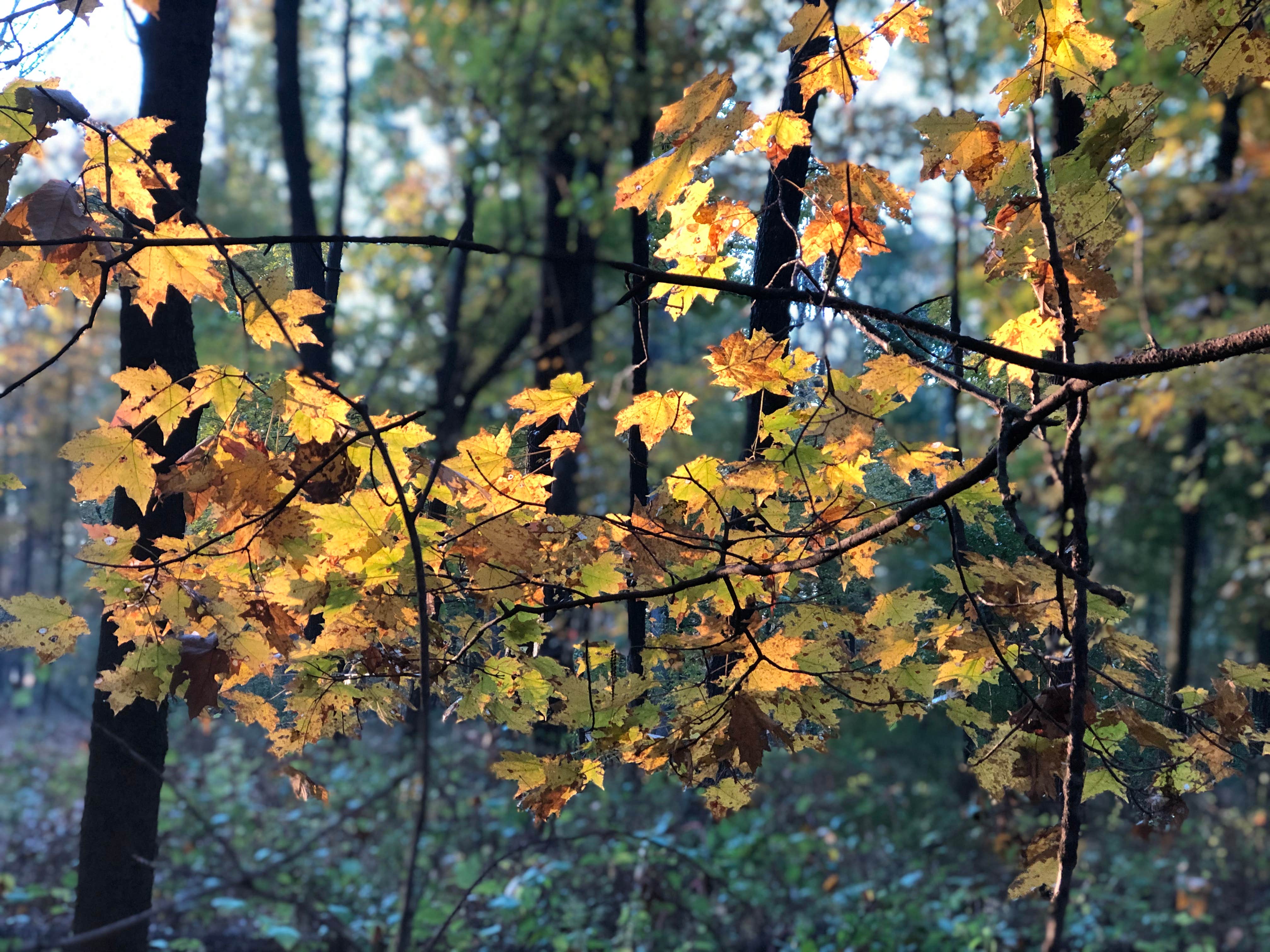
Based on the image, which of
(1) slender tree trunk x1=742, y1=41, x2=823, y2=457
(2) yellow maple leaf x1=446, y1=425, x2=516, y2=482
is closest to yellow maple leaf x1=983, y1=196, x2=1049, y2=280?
(1) slender tree trunk x1=742, y1=41, x2=823, y2=457

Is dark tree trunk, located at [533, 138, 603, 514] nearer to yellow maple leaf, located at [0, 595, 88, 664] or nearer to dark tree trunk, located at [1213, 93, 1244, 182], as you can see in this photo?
yellow maple leaf, located at [0, 595, 88, 664]

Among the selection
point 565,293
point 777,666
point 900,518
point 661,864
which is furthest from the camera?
point 565,293

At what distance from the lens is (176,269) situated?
1.85m

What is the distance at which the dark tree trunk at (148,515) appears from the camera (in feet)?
9.12

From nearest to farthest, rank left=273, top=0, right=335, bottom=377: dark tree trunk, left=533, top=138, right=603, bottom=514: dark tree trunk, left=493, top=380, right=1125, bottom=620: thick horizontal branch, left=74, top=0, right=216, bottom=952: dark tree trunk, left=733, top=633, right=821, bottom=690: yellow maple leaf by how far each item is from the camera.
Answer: left=493, top=380, right=1125, bottom=620: thick horizontal branch, left=733, top=633, right=821, bottom=690: yellow maple leaf, left=74, top=0, right=216, bottom=952: dark tree trunk, left=273, top=0, right=335, bottom=377: dark tree trunk, left=533, top=138, right=603, bottom=514: dark tree trunk

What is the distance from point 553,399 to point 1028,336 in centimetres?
110

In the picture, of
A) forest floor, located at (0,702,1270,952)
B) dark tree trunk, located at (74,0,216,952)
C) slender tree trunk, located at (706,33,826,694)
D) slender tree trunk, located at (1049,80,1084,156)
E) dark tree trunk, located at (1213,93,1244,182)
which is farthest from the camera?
dark tree trunk, located at (1213,93,1244,182)

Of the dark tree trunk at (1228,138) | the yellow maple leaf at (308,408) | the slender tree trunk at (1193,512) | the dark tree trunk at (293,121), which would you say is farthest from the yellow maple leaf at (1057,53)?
the dark tree trunk at (1228,138)

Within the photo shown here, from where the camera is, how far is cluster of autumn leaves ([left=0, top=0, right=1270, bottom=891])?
1733mm

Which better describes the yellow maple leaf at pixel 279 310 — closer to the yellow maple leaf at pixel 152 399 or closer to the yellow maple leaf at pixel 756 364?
the yellow maple leaf at pixel 152 399

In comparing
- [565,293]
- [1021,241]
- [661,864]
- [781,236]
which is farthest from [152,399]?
[565,293]

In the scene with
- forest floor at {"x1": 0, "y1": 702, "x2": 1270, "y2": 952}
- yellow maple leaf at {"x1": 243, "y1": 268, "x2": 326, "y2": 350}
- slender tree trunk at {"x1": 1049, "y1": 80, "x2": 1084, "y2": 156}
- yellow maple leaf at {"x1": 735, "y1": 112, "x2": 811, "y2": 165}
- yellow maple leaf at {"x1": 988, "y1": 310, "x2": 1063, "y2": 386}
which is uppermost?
slender tree trunk at {"x1": 1049, "y1": 80, "x2": 1084, "y2": 156}

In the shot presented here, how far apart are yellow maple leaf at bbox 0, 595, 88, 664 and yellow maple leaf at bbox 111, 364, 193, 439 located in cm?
45

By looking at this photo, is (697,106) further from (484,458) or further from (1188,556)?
(1188,556)
